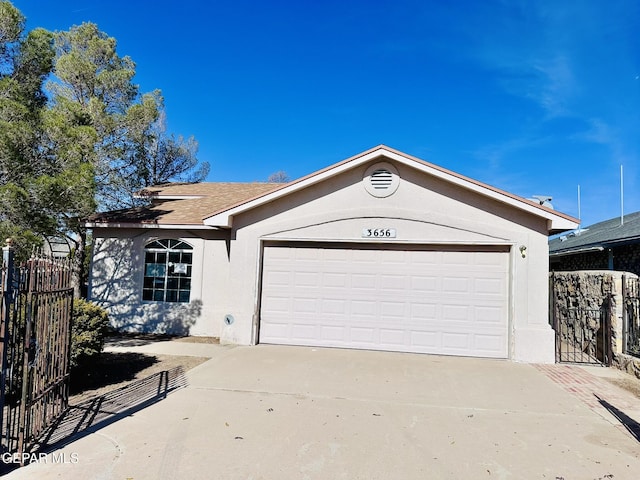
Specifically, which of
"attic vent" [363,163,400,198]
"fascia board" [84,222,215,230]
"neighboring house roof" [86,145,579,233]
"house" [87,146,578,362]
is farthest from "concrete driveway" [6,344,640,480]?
"fascia board" [84,222,215,230]

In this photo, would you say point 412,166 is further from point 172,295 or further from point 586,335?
point 172,295

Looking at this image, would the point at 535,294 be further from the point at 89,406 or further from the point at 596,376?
the point at 89,406

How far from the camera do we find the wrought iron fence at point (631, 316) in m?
8.03

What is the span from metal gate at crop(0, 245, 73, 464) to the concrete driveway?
1.62 feet

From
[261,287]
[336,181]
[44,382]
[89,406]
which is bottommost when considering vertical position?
[89,406]

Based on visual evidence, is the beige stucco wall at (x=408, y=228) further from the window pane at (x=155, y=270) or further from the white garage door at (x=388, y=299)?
the window pane at (x=155, y=270)

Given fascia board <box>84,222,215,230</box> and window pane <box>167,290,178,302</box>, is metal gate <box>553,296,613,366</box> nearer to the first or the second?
fascia board <box>84,222,215,230</box>

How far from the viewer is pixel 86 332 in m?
6.66

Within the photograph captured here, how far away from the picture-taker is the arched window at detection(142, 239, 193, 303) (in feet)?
38.6

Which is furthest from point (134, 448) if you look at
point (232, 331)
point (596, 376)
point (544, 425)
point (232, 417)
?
point (596, 376)

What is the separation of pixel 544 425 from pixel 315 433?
9.66 feet

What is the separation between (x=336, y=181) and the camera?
10031 millimetres

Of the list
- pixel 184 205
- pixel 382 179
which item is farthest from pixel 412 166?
pixel 184 205

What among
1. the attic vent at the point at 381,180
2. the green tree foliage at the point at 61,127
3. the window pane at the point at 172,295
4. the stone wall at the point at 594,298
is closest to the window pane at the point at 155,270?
the window pane at the point at 172,295
